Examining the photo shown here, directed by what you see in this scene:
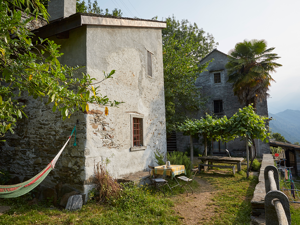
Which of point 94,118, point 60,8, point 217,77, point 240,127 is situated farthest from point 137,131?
point 217,77

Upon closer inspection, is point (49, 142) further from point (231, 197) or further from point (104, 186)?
point (231, 197)

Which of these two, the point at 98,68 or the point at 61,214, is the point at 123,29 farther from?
the point at 61,214

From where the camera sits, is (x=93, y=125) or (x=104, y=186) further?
(x=93, y=125)

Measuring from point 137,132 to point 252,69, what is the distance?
9366 millimetres

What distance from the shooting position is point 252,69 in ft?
41.7

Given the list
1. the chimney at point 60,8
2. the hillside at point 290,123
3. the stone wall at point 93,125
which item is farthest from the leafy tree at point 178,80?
the hillside at point 290,123

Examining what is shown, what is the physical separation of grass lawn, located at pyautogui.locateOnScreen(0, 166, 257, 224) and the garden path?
3.7 inches

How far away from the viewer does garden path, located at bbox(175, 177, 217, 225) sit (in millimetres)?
4356

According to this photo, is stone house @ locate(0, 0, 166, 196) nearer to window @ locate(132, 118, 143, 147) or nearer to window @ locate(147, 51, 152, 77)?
window @ locate(132, 118, 143, 147)

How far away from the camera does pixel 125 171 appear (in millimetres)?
6305

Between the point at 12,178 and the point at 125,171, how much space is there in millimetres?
3592

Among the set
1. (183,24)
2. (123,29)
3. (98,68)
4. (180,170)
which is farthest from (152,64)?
(183,24)

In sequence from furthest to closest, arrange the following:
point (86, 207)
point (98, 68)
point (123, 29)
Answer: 1. point (123, 29)
2. point (98, 68)
3. point (86, 207)

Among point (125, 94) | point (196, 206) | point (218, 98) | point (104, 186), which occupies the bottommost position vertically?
point (196, 206)
